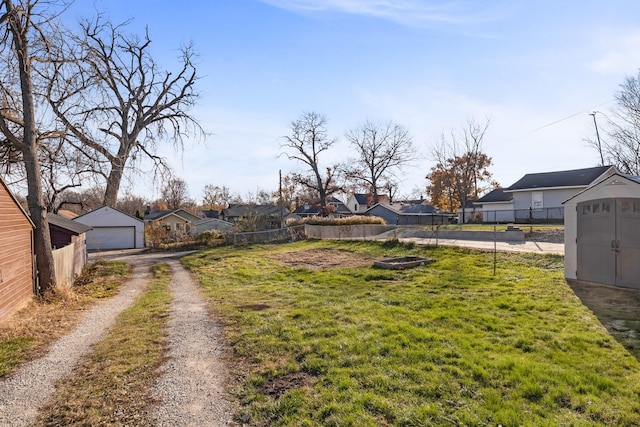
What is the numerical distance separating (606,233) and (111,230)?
36.2m

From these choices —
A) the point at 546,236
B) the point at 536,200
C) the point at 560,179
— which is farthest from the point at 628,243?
the point at 560,179

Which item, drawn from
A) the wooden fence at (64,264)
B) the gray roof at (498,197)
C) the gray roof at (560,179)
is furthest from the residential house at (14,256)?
the gray roof at (498,197)

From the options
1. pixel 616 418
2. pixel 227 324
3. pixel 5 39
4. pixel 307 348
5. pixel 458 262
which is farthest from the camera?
pixel 458 262

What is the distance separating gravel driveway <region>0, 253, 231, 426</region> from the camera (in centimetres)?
417

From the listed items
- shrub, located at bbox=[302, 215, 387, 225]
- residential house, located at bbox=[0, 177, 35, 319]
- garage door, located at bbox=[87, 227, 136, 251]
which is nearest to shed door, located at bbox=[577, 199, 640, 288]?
residential house, located at bbox=[0, 177, 35, 319]

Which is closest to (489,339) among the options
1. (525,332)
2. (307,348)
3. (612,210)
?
(525,332)

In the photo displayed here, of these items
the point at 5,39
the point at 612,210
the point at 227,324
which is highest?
the point at 5,39

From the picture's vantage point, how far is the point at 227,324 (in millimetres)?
7672

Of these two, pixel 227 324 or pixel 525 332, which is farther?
pixel 227 324

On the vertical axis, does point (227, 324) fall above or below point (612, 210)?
below

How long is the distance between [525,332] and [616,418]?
264 centimetres

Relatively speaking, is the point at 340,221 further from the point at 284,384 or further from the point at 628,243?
the point at 284,384

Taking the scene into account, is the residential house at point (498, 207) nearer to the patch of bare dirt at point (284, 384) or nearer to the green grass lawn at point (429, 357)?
the green grass lawn at point (429, 357)

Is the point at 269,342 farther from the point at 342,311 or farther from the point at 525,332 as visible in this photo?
the point at 525,332
